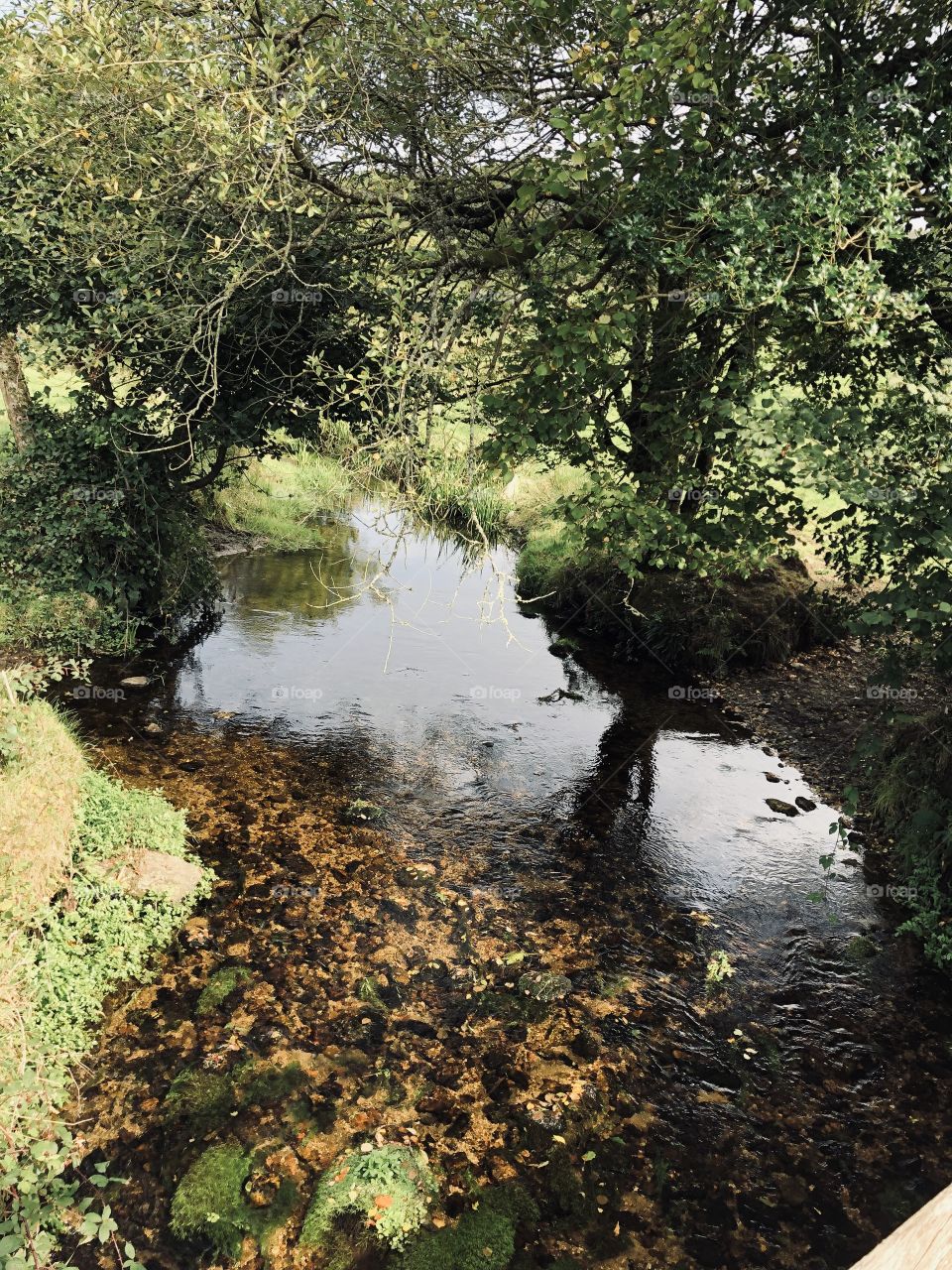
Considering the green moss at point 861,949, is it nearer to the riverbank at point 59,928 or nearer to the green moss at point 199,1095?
the green moss at point 199,1095

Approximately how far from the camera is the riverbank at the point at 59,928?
4645 mm

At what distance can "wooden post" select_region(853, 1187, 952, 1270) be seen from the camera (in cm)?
172

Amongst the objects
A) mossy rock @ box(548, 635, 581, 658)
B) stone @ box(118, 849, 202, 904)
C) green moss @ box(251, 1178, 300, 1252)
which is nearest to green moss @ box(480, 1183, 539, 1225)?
green moss @ box(251, 1178, 300, 1252)

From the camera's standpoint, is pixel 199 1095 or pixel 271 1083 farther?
pixel 271 1083

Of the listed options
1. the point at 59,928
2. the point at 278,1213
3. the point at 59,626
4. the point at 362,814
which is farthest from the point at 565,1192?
the point at 59,626

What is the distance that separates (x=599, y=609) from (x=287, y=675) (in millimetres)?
5941

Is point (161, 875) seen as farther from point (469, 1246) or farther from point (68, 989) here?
point (469, 1246)

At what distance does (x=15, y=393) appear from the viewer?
13.3m

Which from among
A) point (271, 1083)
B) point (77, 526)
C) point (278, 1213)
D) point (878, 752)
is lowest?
point (278, 1213)

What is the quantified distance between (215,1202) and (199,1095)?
0.83 meters

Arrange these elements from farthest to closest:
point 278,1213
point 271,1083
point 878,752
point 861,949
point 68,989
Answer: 1. point 878,752
2. point 861,949
3. point 68,989
4. point 271,1083
5. point 278,1213

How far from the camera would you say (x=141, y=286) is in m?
9.71

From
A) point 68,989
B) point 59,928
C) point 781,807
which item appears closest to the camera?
point 68,989

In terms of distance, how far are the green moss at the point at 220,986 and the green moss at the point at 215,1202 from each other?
4.34ft
